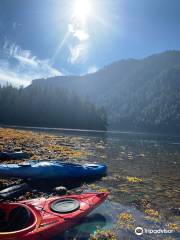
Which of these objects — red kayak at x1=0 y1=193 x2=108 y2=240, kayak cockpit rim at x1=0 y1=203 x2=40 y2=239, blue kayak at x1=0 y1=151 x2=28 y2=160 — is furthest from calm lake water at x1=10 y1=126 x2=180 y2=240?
blue kayak at x1=0 y1=151 x2=28 y2=160

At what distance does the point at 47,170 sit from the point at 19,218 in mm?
8987

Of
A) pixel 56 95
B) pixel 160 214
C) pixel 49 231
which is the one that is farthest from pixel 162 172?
pixel 56 95

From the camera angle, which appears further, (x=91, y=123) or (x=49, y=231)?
(x=91, y=123)

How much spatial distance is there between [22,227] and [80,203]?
124 inches

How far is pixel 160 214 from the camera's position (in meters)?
13.2

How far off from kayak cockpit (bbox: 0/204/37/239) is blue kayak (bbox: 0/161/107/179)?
27.2 feet

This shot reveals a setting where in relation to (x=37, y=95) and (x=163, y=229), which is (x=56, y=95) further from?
(x=163, y=229)

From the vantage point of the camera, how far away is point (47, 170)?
18625 millimetres

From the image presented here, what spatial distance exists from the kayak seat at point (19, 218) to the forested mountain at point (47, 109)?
372ft

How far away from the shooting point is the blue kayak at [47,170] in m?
18.0

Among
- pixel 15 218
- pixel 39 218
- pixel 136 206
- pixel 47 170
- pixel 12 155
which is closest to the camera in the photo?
pixel 15 218
